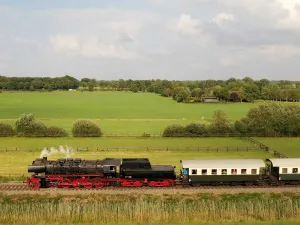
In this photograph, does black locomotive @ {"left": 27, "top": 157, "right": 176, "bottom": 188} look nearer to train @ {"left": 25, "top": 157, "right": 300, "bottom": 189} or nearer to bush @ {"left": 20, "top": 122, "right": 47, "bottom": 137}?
train @ {"left": 25, "top": 157, "right": 300, "bottom": 189}

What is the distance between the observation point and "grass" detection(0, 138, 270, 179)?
158 feet

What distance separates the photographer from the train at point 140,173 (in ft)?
112

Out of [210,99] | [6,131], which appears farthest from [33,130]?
[210,99]

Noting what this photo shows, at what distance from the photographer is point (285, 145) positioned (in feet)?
200

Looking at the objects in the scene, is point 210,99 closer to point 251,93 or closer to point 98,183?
point 251,93

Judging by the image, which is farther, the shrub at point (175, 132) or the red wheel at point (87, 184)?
the shrub at point (175, 132)

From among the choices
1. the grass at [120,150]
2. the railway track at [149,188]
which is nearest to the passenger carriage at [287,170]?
the railway track at [149,188]

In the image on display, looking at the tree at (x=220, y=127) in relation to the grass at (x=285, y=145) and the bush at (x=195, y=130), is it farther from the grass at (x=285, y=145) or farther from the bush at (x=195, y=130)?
the grass at (x=285, y=145)

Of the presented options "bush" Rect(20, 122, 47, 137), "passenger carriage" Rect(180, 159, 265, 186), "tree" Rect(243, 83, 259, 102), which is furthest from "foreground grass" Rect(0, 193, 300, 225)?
"tree" Rect(243, 83, 259, 102)

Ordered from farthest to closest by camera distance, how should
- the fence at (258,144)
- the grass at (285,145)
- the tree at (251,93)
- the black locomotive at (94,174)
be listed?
1. the tree at (251,93)
2. the fence at (258,144)
3. the grass at (285,145)
4. the black locomotive at (94,174)

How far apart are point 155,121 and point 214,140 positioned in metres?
31.6

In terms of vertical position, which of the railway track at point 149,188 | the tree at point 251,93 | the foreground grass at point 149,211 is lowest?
the foreground grass at point 149,211

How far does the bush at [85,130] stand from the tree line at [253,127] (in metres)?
13.3

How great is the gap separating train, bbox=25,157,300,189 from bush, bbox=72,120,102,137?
3273 cm
